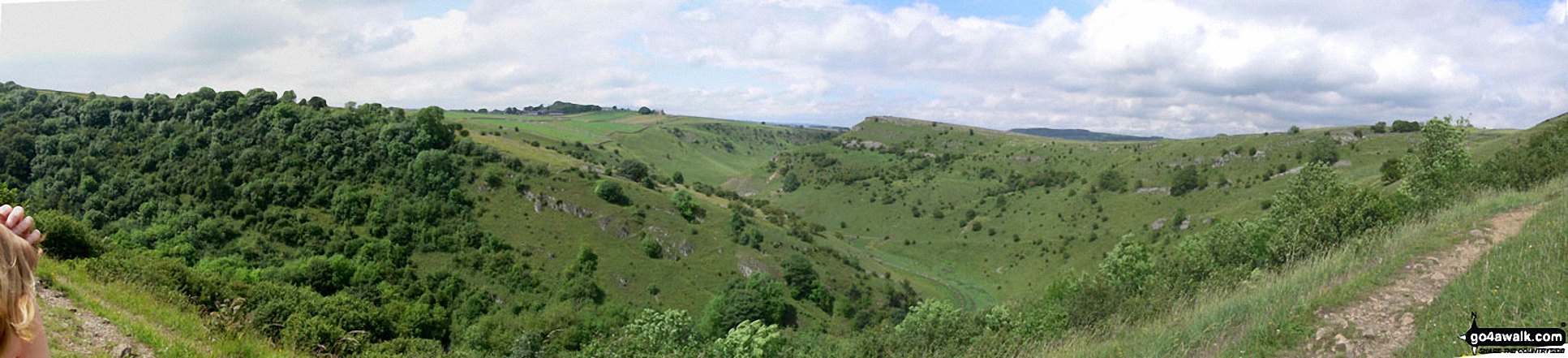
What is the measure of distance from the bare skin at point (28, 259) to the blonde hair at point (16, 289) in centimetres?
2

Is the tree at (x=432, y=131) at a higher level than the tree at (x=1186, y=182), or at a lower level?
higher

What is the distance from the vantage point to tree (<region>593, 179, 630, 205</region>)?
2945 inches

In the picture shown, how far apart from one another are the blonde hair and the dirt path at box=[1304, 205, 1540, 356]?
12.4m

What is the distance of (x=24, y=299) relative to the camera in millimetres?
3078

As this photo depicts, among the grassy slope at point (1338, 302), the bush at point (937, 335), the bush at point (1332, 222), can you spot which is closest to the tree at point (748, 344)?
the bush at point (937, 335)

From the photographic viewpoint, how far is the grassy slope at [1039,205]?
275ft

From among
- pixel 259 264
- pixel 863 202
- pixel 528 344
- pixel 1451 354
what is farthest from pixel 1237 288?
pixel 863 202

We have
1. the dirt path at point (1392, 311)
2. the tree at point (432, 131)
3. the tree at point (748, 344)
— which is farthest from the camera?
the tree at point (432, 131)

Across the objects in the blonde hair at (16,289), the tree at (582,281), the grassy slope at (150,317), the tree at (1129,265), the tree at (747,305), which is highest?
the blonde hair at (16,289)

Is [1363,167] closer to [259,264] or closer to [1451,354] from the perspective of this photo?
[1451,354]

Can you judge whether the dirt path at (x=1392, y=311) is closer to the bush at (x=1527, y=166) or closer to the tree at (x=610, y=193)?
the bush at (x=1527, y=166)

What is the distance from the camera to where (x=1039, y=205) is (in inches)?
4456

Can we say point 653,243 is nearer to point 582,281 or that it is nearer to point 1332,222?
point 582,281

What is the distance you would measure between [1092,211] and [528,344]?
92312 millimetres
